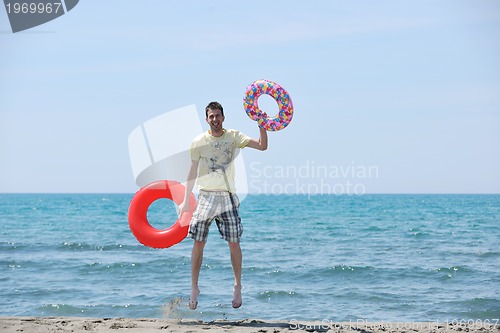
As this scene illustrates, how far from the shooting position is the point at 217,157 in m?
5.88

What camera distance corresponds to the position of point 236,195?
19.7 feet

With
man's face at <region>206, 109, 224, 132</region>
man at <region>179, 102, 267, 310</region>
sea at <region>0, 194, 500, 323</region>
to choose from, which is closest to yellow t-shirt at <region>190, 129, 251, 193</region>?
man at <region>179, 102, 267, 310</region>

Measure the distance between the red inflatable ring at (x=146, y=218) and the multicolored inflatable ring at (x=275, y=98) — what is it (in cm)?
112

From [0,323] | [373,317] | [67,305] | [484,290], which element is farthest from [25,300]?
[484,290]

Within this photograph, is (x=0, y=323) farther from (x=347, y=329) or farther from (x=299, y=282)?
(x=299, y=282)

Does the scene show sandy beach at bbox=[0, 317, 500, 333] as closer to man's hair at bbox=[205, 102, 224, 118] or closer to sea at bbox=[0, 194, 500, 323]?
sea at bbox=[0, 194, 500, 323]

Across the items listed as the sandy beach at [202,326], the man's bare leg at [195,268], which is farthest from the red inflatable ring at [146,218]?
the sandy beach at [202,326]

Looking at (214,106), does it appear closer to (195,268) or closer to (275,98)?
(275,98)

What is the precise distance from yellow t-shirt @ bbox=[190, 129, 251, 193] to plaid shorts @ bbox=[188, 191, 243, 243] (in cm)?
7

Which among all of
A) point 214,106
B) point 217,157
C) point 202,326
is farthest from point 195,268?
point 214,106

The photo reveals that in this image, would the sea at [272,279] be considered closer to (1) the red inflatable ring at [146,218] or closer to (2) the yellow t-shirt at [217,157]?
(1) the red inflatable ring at [146,218]

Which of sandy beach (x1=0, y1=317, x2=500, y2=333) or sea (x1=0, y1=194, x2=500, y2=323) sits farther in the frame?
sea (x1=0, y1=194, x2=500, y2=323)

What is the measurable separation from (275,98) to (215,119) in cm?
60

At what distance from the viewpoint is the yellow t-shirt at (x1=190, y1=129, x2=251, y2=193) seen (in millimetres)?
5883
